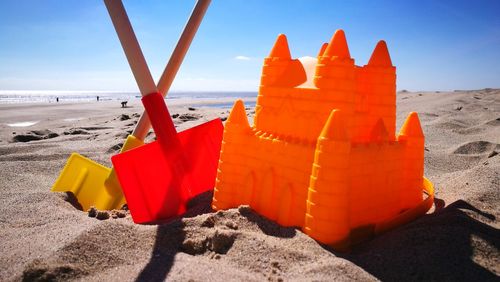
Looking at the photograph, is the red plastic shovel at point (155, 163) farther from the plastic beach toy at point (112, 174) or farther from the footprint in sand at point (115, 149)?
the footprint in sand at point (115, 149)

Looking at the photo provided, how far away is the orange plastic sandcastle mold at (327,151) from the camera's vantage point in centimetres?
148

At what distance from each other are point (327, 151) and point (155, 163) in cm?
111

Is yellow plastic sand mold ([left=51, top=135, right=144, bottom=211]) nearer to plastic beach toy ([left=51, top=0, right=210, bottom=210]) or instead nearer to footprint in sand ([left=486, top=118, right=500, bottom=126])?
plastic beach toy ([left=51, top=0, right=210, bottom=210])

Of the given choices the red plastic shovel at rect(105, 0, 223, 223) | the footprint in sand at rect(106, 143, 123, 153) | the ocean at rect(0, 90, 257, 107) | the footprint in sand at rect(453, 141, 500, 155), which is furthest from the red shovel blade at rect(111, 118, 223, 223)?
the ocean at rect(0, 90, 257, 107)

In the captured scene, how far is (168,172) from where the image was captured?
212 cm

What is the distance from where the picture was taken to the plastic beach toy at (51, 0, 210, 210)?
228cm

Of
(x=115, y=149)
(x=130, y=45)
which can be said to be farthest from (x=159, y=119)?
(x=115, y=149)

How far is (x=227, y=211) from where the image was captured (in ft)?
5.75

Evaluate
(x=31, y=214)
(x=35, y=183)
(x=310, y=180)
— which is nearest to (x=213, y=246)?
(x=310, y=180)

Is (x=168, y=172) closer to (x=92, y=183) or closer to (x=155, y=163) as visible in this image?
(x=155, y=163)

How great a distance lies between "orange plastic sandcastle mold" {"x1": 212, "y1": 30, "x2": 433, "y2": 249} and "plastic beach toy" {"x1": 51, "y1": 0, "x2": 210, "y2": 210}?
0.70 m

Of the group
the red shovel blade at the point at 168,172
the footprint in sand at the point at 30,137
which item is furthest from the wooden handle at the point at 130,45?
the footprint in sand at the point at 30,137

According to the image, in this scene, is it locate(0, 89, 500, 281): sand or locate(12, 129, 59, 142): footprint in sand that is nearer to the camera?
locate(0, 89, 500, 281): sand

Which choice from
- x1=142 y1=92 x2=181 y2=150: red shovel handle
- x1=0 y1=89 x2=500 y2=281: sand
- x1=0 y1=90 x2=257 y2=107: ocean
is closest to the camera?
x1=0 y1=89 x2=500 y2=281: sand
